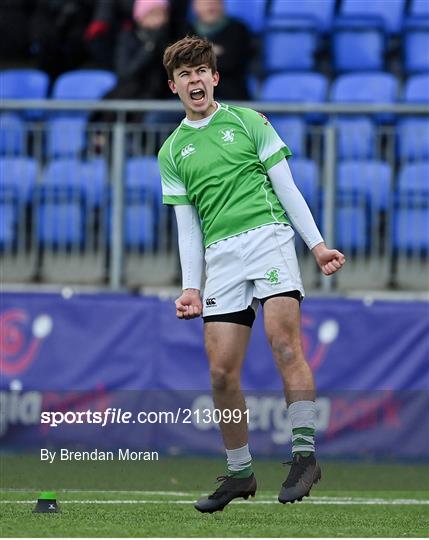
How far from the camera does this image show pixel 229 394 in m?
6.80

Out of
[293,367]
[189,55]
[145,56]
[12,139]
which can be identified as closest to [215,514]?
[293,367]

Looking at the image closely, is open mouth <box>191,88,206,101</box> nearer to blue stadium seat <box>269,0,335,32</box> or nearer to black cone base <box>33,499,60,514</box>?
black cone base <box>33,499,60,514</box>

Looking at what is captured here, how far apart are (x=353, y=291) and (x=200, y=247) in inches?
180

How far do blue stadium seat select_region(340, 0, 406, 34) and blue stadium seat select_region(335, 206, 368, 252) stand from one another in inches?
117

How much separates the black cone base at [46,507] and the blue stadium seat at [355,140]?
17.1 ft

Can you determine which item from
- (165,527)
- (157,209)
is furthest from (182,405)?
(165,527)

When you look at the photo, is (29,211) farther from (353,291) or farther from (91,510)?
(91,510)

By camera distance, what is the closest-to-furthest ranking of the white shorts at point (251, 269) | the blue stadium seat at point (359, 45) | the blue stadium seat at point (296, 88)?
the white shorts at point (251, 269)
the blue stadium seat at point (296, 88)
the blue stadium seat at point (359, 45)

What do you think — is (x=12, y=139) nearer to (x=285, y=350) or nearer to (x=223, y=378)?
(x=223, y=378)

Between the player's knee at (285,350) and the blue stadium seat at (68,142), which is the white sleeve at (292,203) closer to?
the player's knee at (285,350)

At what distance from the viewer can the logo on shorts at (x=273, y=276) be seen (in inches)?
265

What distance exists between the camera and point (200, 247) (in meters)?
6.98

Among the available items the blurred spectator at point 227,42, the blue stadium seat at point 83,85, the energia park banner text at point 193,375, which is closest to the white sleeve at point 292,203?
the energia park banner text at point 193,375

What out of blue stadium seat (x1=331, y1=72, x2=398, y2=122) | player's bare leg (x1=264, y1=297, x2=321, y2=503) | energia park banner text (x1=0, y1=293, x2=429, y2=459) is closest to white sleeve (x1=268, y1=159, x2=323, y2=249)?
player's bare leg (x1=264, y1=297, x2=321, y2=503)
